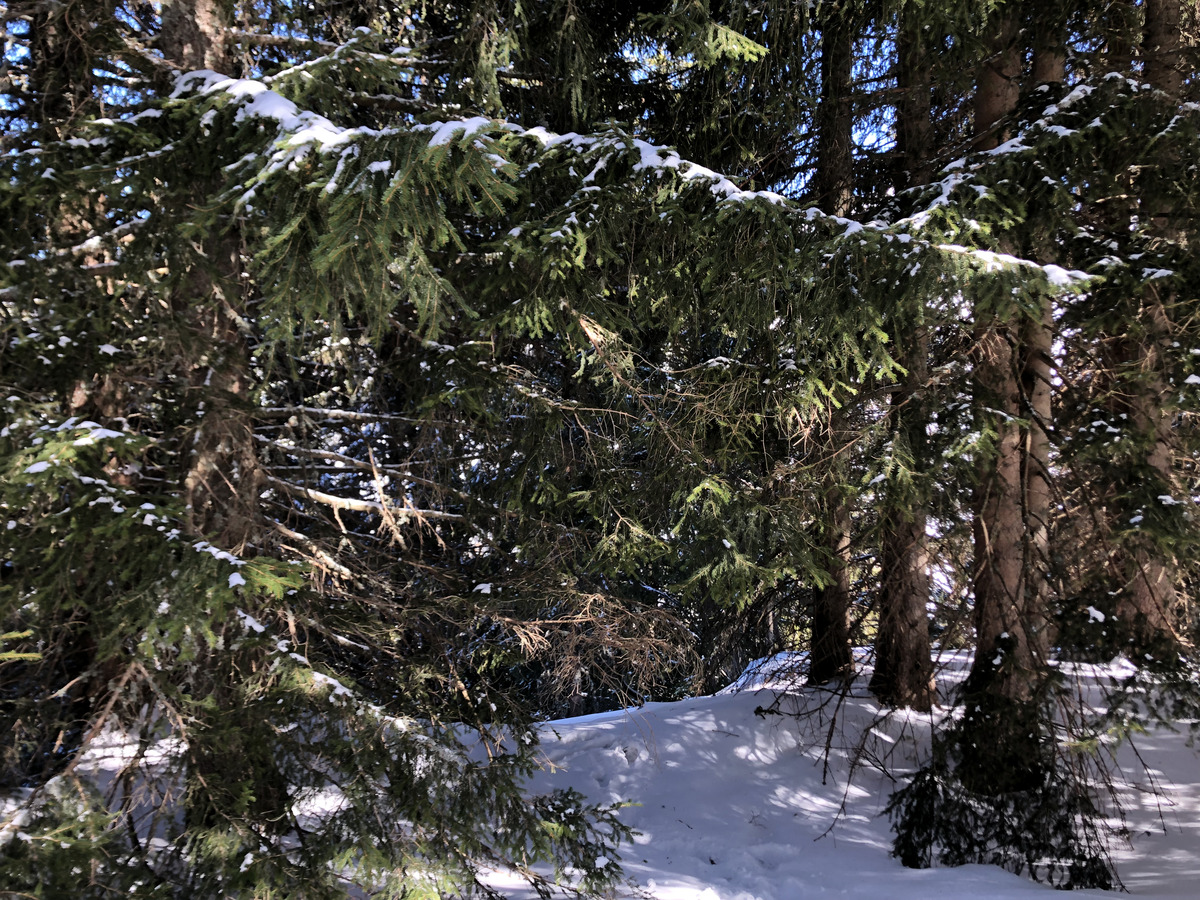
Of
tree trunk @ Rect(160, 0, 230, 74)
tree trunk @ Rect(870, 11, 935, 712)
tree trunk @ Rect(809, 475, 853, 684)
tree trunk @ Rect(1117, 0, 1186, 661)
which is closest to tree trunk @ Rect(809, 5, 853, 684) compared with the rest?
tree trunk @ Rect(809, 475, 853, 684)

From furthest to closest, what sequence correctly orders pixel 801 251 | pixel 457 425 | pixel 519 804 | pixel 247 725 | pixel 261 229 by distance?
pixel 457 425
pixel 519 804
pixel 801 251
pixel 247 725
pixel 261 229

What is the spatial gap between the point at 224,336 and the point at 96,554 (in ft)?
5.33

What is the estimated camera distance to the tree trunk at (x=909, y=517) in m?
5.78

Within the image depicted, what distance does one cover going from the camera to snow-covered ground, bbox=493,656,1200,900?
5.70 meters

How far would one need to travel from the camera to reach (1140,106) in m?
5.00

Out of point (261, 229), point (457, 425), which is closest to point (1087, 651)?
point (457, 425)

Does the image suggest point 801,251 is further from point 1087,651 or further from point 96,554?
point 96,554

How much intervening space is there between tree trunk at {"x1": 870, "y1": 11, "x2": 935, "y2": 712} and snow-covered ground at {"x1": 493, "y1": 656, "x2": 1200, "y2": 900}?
0.35 metres

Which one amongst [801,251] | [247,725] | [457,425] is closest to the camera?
[247,725]

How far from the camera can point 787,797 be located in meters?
7.09

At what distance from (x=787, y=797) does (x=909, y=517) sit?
3.07m

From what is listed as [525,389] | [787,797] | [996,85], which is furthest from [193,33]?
[787,797]

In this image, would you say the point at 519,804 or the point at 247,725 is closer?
the point at 247,725

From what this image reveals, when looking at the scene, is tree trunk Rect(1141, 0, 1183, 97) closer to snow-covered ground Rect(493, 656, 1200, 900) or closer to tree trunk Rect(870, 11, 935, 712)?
tree trunk Rect(870, 11, 935, 712)
